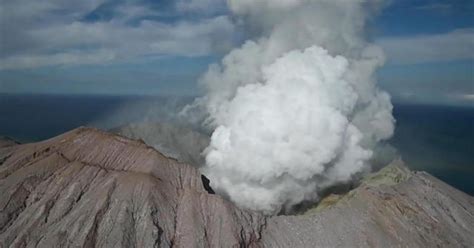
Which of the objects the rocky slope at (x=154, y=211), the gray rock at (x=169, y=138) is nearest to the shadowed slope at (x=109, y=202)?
the rocky slope at (x=154, y=211)

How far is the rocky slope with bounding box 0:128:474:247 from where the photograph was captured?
68.6 metres

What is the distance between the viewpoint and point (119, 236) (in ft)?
218

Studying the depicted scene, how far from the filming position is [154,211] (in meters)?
71.3

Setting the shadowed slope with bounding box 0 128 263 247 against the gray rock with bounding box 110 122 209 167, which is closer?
the shadowed slope with bounding box 0 128 263 247

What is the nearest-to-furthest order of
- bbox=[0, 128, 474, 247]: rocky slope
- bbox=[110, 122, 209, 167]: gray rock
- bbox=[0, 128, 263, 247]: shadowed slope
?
bbox=[0, 128, 263, 247]: shadowed slope → bbox=[0, 128, 474, 247]: rocky slope → bbox=[110, 122, 209, 167]: gray rock

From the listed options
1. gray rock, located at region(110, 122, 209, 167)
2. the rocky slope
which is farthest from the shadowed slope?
gray rock, located at region(110, 122, 209, 167)

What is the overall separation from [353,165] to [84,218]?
58.7 m

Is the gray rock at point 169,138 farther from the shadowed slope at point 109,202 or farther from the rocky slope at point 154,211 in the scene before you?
the shadowed slope at point 109,202

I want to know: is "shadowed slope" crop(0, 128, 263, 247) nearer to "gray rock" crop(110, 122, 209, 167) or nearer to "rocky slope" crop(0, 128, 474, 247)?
"rocky slope" crop(0, 128, 474, 247)

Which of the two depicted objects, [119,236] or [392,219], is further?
[392,219]

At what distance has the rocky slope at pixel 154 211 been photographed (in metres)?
68.6

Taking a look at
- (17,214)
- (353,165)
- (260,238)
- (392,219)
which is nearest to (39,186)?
(17,214)

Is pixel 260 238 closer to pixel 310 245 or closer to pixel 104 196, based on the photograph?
pixel 310 245

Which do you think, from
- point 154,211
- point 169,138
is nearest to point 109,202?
point 154,211
